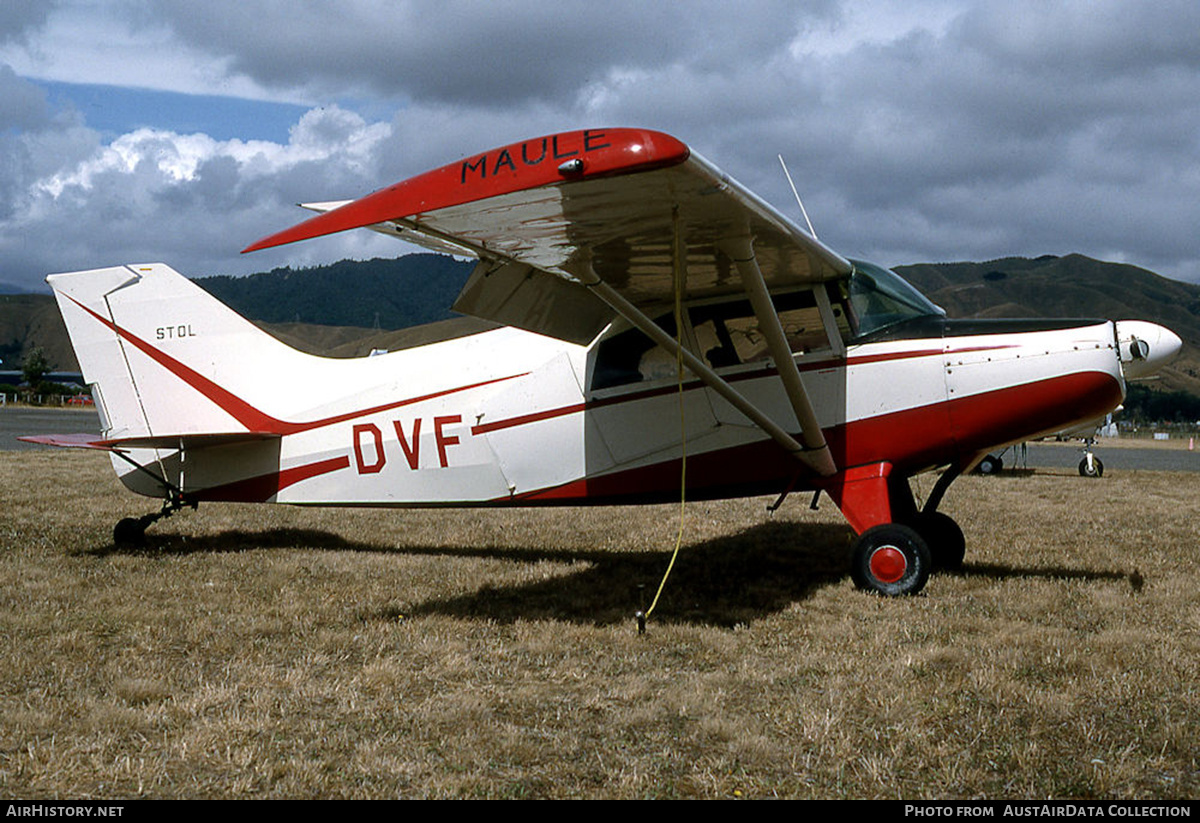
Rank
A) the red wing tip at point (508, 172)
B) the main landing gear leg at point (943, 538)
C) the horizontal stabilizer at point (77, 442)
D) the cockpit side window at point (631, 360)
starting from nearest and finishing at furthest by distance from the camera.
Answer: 1. the red wing tip at point (508, 172)
2. the cockpit side window at point (631, 360)
3. the main landing gear leg at point (943, 538)
4. the horizontal stabilizer at point (77, 442)

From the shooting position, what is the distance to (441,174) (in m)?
4.38

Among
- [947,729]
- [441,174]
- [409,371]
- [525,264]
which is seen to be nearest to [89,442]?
[409,371]

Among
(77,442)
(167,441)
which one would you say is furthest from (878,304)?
(77,442)

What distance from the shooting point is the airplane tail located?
8203 millimetres

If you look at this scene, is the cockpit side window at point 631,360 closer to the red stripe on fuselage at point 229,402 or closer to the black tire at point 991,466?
the red stripe on fuselage at point 229,402

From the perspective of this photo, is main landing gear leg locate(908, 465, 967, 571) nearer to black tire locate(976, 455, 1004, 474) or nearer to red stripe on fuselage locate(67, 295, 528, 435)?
red stripe on fuselage locate(67, 295, 528, 435)

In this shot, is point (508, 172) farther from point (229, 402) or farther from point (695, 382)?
point (229, 402)

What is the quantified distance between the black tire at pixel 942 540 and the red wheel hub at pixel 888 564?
148 cm

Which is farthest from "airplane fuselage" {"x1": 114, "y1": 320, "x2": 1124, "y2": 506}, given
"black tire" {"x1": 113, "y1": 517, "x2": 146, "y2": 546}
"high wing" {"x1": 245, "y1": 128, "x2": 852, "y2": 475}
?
"black tire" {"x1": 113, "y1": 517, "x2": 146, "y2": 546}

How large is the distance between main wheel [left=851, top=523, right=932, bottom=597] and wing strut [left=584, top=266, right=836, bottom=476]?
63 centimetres

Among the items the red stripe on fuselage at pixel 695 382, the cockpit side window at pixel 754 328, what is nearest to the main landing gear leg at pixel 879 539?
the red stripe on fuselage at pixel 695 382

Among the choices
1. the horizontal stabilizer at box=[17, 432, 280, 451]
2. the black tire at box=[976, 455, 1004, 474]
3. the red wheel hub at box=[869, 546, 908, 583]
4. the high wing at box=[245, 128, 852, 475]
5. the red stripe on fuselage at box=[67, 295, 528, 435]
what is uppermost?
the high wing at box=[245, 128, 852, 475]

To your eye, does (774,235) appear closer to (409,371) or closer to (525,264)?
(525,264)

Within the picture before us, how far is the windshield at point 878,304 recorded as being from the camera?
21.7 feet
